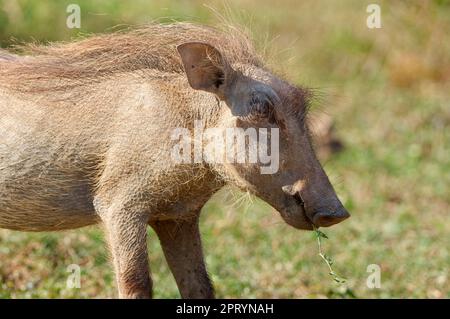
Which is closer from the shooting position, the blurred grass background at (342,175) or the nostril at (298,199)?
the nostril at (298,199)

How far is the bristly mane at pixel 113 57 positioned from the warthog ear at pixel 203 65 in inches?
6.0

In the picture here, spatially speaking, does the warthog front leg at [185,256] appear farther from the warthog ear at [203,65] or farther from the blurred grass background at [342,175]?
the warthog ear at [203,65]

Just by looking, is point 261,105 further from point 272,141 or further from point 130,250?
point 130,250

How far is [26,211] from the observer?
4176 mm

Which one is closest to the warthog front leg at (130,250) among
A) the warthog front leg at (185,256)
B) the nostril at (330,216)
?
the warthog front leg at (185,256)

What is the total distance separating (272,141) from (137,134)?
0.56 metres

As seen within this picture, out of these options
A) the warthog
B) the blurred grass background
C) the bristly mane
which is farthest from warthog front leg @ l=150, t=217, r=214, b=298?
the bristly mane

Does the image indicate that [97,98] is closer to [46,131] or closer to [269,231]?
[46,131]

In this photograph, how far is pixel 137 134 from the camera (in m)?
3.99

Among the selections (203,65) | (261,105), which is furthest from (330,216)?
(203,65)

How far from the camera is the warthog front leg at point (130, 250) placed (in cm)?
398

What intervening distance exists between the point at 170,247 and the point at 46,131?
0.78m

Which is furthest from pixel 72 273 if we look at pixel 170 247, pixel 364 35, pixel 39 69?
pixel 364 35

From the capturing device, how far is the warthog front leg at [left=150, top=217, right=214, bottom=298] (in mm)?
4371
